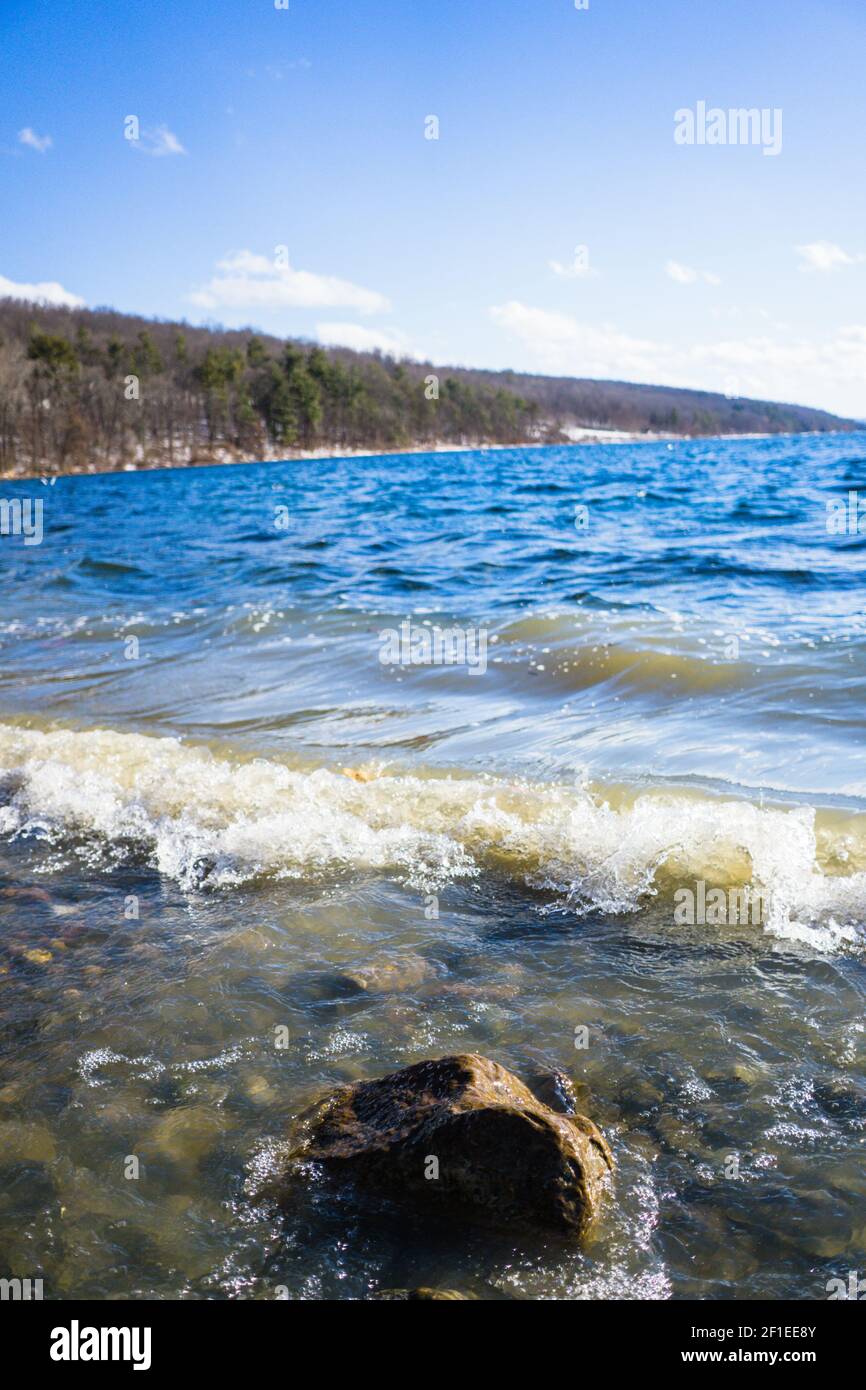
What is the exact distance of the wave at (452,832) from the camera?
4648 mm

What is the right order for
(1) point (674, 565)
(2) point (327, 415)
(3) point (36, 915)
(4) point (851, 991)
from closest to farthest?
(4) point (851, 991) → (3) point (36, 915) → (1) point (674, 565) → (2) point (327, 415)

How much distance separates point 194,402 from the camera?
360 ft

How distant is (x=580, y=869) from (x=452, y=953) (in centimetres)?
110

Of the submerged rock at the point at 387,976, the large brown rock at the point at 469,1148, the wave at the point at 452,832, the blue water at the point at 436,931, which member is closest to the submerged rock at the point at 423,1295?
the blue water at the point at 436,931

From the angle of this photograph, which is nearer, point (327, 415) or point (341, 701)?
point (341, 701)

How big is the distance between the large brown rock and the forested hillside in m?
66.9

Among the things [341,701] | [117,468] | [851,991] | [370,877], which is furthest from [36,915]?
[117,468]

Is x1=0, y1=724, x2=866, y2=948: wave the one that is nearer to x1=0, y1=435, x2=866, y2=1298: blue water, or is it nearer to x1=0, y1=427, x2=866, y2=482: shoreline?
x1=0, y1=435, x2=866, y2=1298: blue water

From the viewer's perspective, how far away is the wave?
4.65 meters

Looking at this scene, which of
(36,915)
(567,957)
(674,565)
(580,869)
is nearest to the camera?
(567,957)

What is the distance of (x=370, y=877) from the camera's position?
16.1 feet

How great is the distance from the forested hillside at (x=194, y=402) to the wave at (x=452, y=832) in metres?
63.4

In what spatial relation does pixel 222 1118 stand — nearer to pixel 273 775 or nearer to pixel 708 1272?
pixel 708 1272

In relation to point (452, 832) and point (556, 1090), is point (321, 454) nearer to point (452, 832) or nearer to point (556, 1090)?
point (452, 832)
